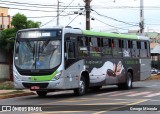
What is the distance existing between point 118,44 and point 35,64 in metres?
6.99

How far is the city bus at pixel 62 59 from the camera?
758 inches

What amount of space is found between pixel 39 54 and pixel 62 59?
1035mm

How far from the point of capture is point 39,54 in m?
19.4

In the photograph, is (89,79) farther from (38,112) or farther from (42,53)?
(38,112)

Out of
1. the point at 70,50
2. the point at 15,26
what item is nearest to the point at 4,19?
the point at 15,26

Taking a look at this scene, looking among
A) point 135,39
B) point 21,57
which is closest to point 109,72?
point 135,39

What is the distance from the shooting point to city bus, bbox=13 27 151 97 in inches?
758

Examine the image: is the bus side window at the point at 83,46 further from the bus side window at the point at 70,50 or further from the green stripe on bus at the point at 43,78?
the green stripe on bus at the point at 43,78

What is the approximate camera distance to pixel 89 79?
21.7 metres

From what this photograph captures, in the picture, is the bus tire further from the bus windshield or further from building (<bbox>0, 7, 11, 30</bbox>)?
building (<bbox>0, 7, 11, 30</bbox>)

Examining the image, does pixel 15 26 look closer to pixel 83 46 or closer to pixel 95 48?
pixel 95 48

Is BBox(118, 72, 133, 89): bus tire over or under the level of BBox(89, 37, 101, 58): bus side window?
under

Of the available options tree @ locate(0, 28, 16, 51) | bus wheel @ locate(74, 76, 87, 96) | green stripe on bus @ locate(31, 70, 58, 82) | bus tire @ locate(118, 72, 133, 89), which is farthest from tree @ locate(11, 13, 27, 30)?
green stripe on bus @ locate(31, 70, 58, 82)

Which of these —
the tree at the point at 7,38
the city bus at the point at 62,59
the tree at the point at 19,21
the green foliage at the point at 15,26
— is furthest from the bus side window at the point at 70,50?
the tree at the point at 19,21
